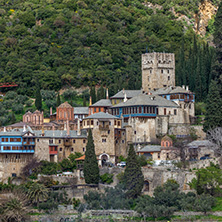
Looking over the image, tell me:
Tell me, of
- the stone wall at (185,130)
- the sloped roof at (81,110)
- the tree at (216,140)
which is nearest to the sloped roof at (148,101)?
the stone wall at (185,130)

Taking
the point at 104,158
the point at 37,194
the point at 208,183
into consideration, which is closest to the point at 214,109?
the point at 208,183

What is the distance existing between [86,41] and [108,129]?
58966mm

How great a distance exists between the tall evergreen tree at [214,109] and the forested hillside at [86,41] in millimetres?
23202

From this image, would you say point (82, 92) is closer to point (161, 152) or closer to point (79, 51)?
point (79, 51)

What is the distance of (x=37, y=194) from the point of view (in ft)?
314

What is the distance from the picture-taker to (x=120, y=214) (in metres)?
92.5

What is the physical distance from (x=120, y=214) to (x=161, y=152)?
530 inches

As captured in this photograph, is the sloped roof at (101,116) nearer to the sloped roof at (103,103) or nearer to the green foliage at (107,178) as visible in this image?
the sloped roof at (103,103)

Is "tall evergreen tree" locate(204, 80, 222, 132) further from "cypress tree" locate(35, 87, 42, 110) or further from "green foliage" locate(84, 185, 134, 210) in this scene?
"cypress tree" locate(35, 87, 42, 110)

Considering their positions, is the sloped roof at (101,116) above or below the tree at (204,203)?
above

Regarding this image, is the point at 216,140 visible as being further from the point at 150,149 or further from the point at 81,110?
the point at 81,110

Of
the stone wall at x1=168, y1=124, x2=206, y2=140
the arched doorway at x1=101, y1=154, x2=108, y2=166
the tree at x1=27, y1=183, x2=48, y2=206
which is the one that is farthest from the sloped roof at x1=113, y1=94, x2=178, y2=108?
the tree at x1=27, y1=183, x2=48, y2=206

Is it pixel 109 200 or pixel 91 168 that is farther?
pixel 91 168

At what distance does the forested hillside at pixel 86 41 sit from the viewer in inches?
5858
